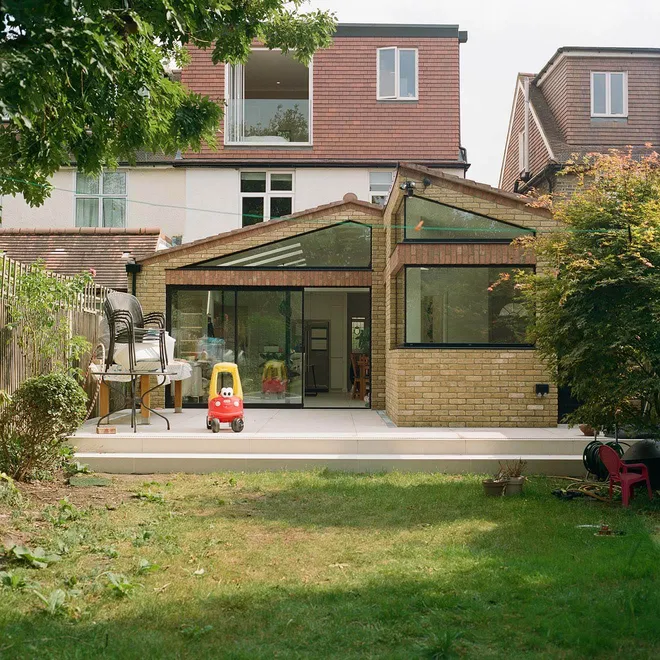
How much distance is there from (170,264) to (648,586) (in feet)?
39.0

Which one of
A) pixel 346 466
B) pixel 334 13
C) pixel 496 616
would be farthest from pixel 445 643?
pixel 334 13

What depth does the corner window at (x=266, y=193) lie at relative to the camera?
19.4m

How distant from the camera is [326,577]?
5.13m

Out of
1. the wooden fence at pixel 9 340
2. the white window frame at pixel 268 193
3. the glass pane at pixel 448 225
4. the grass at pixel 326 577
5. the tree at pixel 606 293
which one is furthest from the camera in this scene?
the white window frame at pixel 268 193

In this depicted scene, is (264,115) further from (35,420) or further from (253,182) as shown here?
(35,420)

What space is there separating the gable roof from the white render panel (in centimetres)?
405

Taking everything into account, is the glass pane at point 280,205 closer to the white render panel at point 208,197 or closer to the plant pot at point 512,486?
the white render panel at point 208,197

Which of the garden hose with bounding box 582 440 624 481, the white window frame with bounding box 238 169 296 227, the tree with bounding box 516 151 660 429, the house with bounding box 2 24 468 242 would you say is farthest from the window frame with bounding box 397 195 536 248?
the white window frame with bounding box 238 169 296 227

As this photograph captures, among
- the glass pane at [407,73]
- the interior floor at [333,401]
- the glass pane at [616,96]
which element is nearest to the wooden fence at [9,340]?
the interior floor at [333,401]

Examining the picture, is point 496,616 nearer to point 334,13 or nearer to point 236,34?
point 236,34

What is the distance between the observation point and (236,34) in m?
8.90

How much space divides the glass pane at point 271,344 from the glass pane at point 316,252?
59 centimetres

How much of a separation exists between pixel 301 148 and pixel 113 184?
463 cm

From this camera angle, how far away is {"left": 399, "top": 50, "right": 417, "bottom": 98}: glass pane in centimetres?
1970
